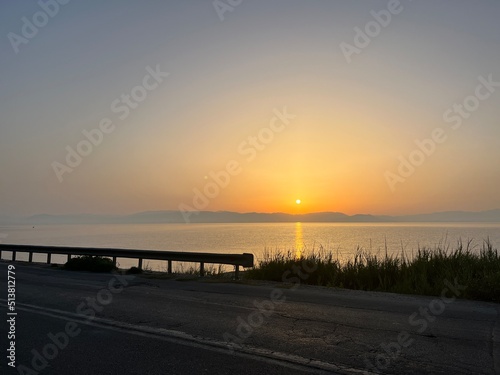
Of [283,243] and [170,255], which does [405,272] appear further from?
[283,243]

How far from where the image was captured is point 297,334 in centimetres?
653

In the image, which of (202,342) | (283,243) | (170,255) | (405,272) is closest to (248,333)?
(202,342)

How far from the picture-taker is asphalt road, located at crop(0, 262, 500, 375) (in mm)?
5238

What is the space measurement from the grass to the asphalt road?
0.67 meters

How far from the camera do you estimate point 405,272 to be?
12867 millimetres

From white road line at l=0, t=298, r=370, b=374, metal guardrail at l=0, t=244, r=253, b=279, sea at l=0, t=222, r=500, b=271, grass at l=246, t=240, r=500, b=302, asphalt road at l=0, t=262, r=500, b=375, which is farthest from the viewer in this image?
sea at l=0, t=222, r=500, b=271

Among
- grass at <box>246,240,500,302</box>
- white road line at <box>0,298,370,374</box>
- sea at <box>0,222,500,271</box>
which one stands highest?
grass at <box>246,240,500,302</box>

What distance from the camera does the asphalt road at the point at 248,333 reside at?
524 cm

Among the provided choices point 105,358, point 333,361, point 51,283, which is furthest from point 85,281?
point 333,361

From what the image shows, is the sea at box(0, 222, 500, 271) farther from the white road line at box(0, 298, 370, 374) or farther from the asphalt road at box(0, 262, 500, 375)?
the white road line at box(0, 298, 370, 374)

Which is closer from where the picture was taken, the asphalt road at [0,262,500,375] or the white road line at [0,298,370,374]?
the white road line at [0,298,370,374]

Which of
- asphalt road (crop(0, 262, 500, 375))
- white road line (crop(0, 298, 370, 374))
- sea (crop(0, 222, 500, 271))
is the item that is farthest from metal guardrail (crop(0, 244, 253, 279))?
white road line (crop(0, 298, 370, 374))

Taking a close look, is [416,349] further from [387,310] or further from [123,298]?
[123,298]

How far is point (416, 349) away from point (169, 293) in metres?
6.17
